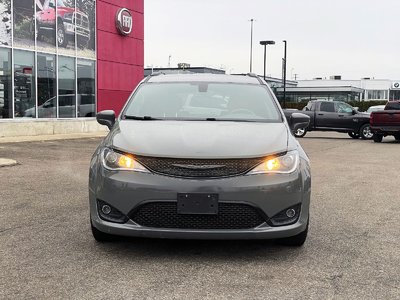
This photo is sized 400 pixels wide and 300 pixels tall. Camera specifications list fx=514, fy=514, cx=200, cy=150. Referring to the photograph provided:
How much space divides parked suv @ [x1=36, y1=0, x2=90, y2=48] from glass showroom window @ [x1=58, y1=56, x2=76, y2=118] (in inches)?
30.6

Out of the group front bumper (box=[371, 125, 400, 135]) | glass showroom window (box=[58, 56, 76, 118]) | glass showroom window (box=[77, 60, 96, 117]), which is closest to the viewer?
front bumper (box=[371, 125, 400, 135])

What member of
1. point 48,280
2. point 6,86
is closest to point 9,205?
point 48,280

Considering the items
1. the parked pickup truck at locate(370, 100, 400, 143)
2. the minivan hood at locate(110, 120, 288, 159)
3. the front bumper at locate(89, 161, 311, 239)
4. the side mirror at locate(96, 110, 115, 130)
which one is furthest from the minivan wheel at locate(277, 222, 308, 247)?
the parked pickup truck at locate(370, 100, 400, 143)

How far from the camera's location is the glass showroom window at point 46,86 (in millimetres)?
19781

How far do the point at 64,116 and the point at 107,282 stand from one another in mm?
18317

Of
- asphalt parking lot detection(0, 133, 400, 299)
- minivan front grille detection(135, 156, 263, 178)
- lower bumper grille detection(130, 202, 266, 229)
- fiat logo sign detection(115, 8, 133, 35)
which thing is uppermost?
fiat logo sign detection(115, 8, 133, 35)

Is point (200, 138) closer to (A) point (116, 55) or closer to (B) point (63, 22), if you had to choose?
(B) point (63, 22)

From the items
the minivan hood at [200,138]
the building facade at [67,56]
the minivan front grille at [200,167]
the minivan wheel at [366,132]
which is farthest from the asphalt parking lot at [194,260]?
the minivan wheel at [366,132]

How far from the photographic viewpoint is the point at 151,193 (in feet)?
13.5

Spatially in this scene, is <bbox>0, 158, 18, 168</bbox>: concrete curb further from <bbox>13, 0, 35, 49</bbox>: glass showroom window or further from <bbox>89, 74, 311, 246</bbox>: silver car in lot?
<bbox>13, 0, 35, 49</bbox>: glass showroom window

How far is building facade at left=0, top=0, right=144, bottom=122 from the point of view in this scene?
18391 millimetres

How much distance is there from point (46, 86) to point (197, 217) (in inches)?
681

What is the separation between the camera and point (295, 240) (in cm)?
469

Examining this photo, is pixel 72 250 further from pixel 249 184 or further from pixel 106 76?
pixel 106 76
